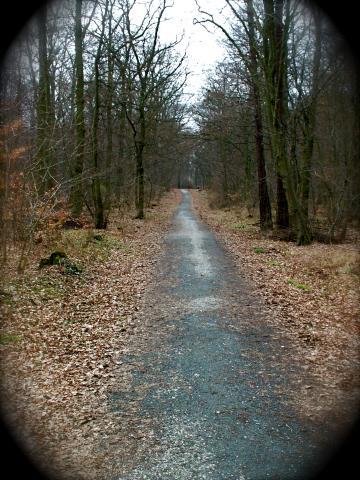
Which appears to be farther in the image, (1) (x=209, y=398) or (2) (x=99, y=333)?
(2) (x=99, y=333)

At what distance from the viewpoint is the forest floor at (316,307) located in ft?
17.6

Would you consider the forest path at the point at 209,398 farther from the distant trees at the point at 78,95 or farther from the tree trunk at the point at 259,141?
the tree trunk at the point at 259,141

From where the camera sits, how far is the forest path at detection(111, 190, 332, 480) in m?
4.15

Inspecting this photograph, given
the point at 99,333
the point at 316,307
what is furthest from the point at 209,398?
the point at 316,307

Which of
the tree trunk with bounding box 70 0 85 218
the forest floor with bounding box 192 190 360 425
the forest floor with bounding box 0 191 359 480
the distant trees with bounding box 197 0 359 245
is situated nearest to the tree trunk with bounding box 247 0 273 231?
the distant trees with bounding box 197 0 359 245

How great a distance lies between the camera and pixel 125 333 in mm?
7551

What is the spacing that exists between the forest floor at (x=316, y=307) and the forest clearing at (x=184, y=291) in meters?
0.04

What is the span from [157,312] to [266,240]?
31.1ft

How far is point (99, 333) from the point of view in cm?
753

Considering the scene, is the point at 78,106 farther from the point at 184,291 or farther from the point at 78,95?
the point at 184,291

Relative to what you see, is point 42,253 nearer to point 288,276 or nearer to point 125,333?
point 125,333

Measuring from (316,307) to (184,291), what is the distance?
9.64ft

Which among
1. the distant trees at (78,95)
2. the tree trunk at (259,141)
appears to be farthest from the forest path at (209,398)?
the tree trunk at (259,141)

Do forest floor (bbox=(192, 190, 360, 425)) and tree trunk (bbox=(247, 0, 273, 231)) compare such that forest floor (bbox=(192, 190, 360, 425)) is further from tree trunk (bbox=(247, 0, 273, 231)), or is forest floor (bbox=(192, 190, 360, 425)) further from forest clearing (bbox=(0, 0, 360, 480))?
tree trunk (bbox=(247, 0, 273, 231))
